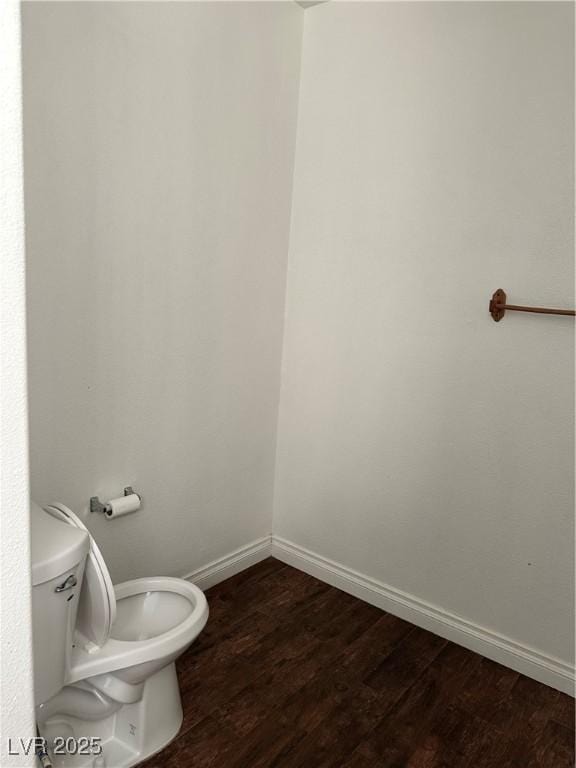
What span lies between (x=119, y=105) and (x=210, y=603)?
1.78m

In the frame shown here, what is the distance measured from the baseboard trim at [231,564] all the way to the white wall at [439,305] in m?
0.24

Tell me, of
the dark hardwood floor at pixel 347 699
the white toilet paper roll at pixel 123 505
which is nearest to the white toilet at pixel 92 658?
the dark hardwood floor at pixel 347 699

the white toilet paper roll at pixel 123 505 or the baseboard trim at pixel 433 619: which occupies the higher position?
the white toilet paper roll at pixel 123 505

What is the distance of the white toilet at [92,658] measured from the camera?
1479mm

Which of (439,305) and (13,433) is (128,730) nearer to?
(13,433)

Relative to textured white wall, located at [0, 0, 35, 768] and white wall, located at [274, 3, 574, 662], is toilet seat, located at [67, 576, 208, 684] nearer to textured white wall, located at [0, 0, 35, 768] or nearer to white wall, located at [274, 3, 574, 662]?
textured white wall, located at [0, 0, 35, 768]


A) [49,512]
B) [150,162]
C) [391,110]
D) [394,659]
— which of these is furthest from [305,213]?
[394,659]

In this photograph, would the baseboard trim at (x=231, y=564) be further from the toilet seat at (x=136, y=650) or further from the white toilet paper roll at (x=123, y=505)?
the toilet seat at (x=136, y=650)

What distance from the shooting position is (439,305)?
2.31 meters

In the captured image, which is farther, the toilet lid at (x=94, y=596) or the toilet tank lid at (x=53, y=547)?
the toilet lid at (x=94, y=596)

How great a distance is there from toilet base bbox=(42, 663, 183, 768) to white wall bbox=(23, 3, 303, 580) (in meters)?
0.51

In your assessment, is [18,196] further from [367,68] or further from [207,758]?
[367,68]

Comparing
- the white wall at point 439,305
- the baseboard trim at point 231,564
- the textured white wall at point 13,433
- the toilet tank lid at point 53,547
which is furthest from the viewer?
the baseboard trim at point 231,564

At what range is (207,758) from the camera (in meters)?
1.78
